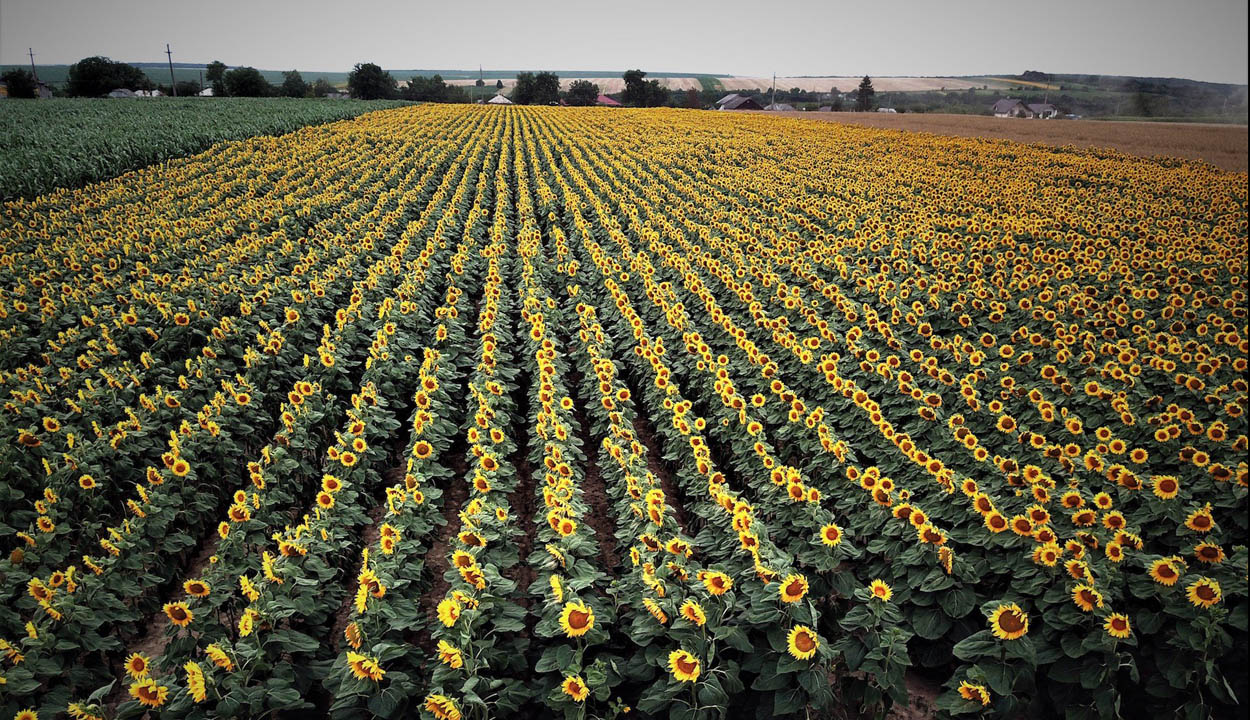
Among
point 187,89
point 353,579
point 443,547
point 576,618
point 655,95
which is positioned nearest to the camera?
point 576,618

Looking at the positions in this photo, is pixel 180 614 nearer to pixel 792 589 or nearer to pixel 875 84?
pixel 792 589

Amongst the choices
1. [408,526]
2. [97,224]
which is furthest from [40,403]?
[97,224]

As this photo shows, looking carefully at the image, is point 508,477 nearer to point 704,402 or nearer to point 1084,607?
point 704,402

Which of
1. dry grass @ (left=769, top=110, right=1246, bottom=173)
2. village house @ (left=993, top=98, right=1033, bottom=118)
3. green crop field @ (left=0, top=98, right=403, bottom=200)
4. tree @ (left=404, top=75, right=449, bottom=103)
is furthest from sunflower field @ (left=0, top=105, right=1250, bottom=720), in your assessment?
tree @ (left=404, top=75, right=449, bottom=103)

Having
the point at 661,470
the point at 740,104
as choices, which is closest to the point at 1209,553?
the point at 661,470

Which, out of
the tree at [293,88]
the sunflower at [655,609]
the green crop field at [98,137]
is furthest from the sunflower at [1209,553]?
the tree at [293,88]
